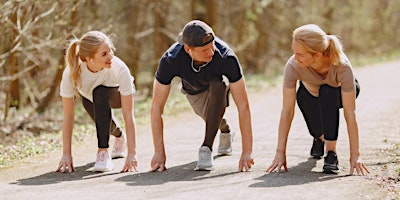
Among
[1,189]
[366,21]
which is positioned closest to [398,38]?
[366,21]

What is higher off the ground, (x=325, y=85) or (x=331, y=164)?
(x=325, y=85)

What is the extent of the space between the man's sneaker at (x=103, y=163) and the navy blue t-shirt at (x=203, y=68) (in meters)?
0.79

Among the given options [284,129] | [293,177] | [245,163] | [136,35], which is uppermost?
[136,35]

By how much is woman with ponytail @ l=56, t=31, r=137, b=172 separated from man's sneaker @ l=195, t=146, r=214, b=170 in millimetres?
546

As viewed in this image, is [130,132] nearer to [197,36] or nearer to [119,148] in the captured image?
[119,148]

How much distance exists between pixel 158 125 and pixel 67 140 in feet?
2.62

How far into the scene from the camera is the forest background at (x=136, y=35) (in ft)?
34.7

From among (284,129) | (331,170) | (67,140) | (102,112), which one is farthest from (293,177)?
(67,140)

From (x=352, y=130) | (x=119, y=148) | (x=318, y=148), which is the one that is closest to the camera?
(x=352, y=130)

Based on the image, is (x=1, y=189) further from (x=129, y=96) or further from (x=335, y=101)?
(x=335, y=101)

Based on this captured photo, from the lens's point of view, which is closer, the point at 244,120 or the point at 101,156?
the point at 244,120

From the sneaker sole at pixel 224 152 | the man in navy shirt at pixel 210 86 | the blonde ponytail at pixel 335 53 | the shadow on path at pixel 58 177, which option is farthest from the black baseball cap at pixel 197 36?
the sneaker sole at pixel 224 152

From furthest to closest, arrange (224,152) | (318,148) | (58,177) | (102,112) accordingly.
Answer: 1. (224,152)
2. (318,148)
3. (102,112)
4. (58,177)

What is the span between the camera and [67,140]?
6227 mm
